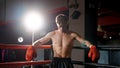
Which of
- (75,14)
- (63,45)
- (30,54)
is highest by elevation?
(75,14)

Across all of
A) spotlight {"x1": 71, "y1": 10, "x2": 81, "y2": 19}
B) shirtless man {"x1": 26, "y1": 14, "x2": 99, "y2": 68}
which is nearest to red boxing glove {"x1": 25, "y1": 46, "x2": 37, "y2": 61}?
shirtless man {"x1": 26, "y1": 14, "x2": 99, "y2": 68}

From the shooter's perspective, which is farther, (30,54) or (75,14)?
(75,14)

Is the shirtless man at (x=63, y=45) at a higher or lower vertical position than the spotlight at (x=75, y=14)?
lower

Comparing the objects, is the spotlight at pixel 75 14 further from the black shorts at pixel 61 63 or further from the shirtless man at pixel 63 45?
the black shorts at pixel 61 63

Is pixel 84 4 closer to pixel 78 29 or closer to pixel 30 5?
pixel 78 29

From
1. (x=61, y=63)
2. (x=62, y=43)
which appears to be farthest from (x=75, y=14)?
(x=61, y=63)

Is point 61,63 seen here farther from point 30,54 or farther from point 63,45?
point 30,54

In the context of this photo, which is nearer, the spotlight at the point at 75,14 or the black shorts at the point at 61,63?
the black shorts at the point at 61,63

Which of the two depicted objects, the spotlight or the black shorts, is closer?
the black shorts

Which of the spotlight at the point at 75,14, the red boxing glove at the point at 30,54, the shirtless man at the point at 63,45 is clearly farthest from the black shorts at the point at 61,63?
the spotlight at the point at 75,14

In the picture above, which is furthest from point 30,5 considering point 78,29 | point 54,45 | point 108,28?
point 54,45

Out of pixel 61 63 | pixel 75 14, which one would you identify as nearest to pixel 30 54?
pixel 61 63

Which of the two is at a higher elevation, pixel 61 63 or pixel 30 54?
pixel 30 54

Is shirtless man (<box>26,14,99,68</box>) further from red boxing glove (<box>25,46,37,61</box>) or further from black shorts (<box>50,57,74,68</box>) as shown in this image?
red boxing glove (<box>25,46,37,61</box>)
